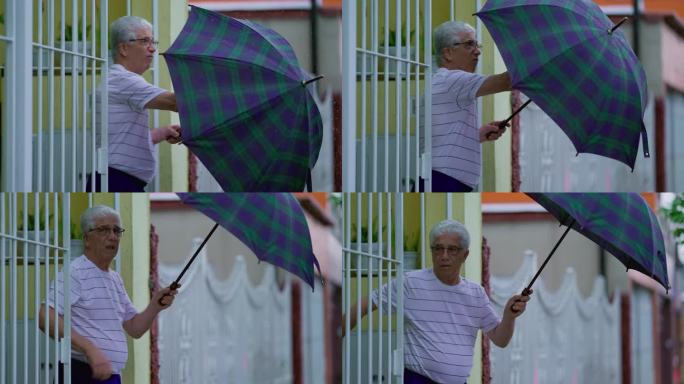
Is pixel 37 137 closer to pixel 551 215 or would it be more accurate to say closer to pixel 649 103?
pixel 551 215

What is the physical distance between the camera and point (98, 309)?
10.4 metres

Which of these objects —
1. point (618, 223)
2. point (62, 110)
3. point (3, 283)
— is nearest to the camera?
point (3, 283)

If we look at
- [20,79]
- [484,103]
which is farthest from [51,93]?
[484,103]

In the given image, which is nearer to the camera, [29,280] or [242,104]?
[29,280]

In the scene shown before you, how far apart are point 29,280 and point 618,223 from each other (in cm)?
314

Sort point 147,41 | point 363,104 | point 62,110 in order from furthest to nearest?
1. point 147,41
2. point 363,104
3. point 62,110

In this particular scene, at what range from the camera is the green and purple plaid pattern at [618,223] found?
34.5 ft

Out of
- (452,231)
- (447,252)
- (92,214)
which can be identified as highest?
(92,214)

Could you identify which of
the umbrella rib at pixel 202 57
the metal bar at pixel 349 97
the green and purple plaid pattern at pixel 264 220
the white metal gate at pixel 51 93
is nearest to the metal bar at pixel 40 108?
the white metal gate at pixel 51 93

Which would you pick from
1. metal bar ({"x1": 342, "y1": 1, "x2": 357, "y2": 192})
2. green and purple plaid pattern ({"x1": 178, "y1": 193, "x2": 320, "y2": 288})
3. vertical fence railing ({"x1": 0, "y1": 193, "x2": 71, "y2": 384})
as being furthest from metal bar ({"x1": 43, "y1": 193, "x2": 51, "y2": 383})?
metal bar ({"x1": 342, "y1": 1, "x2": 357, "y2": 192})

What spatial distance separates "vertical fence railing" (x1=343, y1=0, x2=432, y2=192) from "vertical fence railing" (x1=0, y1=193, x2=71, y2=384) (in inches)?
65.2

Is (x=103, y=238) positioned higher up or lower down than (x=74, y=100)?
lower down

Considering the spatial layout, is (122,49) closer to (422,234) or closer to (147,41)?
(147,41)

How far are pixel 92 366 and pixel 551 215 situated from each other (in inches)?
102
